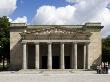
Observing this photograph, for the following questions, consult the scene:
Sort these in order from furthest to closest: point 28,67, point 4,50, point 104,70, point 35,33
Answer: point 4,50, point 28,67, point 35,33, point 104,70

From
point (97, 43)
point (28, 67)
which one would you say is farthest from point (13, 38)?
point (97, 43)

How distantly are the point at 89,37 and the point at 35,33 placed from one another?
10129mm

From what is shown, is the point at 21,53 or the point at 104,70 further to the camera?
the point at 21,53

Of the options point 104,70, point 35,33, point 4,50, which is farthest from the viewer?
point 4,50

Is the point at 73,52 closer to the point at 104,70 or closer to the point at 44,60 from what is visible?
the point at 44,60

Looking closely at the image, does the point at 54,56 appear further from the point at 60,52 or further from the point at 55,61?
the point at 60,52

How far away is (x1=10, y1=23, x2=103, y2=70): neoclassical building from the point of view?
65062 mm

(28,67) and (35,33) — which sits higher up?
(35,33)

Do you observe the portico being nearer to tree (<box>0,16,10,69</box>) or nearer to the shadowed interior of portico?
the shadowed interior of portico

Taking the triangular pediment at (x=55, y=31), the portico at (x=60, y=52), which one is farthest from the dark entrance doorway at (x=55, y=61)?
the triangular pediment at (x=55, y=31)

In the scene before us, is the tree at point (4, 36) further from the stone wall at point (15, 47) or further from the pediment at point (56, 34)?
the pediment at point (56, 34)

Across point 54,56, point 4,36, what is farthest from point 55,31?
point 4,36

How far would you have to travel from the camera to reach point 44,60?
71125 mm

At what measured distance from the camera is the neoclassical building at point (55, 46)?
213 feet
